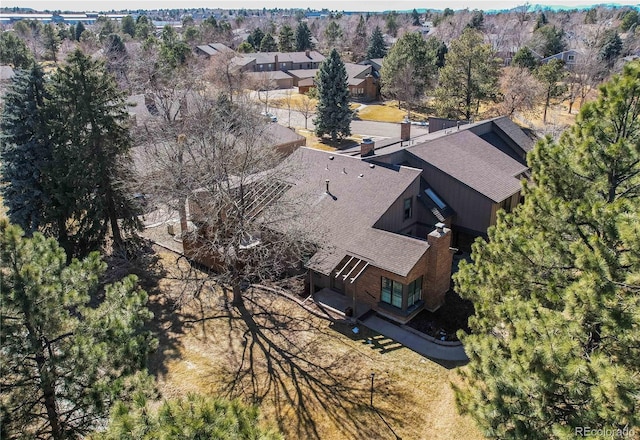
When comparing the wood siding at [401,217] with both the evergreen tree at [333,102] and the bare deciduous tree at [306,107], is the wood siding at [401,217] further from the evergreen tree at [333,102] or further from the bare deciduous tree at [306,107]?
the bare deciduous tree at [306,107]

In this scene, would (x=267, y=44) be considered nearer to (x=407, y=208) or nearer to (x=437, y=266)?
(x=407, y=208)

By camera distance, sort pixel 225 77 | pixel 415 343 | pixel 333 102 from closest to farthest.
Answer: pixel 415 343
pixel 333 102
pixel 225 77

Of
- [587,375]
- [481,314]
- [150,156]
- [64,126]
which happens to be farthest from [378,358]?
[64,126]

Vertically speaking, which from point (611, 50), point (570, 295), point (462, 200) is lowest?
point (462, 200)

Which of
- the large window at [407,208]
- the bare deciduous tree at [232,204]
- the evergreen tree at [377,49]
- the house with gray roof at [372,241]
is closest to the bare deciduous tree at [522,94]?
the house with gray roof at [372,241]

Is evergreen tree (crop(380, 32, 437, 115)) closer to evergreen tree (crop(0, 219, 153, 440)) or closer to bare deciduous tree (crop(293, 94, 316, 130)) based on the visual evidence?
bare deciduous tree (crop(293, 94, 316, 130))

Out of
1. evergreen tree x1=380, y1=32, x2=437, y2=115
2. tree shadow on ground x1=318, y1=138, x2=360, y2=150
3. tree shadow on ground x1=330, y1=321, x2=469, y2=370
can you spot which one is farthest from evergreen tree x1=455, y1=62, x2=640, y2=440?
evergreen tree x1=380, y1=32, x2=437, y2=115

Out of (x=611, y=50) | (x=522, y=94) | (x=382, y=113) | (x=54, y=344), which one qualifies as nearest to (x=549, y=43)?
(x=611, y=50)
